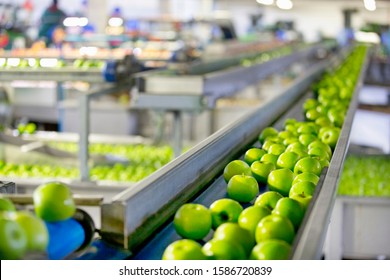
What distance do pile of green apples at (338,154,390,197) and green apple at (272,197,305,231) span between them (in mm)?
3354

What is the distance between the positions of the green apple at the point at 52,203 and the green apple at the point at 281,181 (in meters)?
0.79

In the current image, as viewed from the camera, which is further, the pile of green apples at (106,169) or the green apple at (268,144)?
the pile of green apples at (106,169)

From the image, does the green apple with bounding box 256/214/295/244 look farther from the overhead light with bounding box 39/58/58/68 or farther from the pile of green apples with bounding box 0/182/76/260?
the overhead light with bounding box 39/58/58/68

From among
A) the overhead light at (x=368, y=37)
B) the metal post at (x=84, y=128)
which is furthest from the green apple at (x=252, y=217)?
the overhead light at (x=368, y=37)

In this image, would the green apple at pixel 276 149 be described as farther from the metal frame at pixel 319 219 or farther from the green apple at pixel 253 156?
the metal frame at pixel 319 219

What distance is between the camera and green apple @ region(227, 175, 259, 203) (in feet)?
7.11

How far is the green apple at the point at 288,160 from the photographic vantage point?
2371mm

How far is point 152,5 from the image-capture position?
33406 millimetres

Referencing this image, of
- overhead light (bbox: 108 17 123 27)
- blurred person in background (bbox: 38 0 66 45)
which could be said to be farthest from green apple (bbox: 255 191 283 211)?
overhead light (bbox: 108 17 123 27)

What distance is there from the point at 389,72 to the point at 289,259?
10.5 meters

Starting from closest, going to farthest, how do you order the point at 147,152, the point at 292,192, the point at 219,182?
the point at 292,192, the point at 219,182, the point at 147,152
